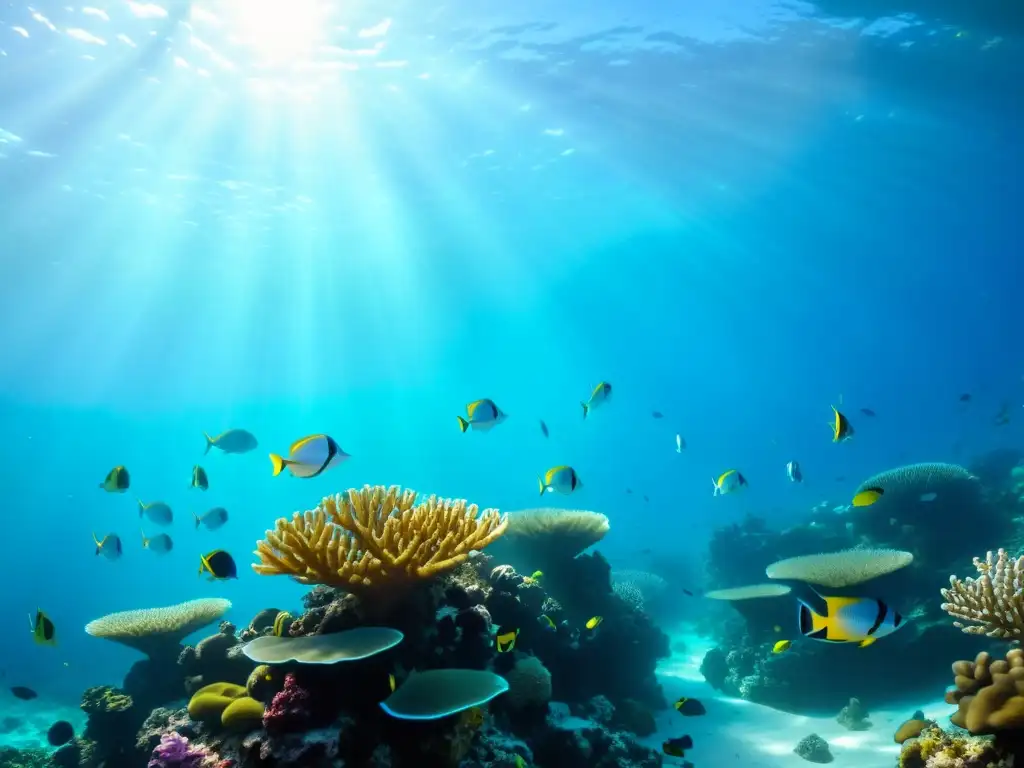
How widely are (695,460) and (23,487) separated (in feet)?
373

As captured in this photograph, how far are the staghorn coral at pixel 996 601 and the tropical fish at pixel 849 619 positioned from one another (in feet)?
4.14

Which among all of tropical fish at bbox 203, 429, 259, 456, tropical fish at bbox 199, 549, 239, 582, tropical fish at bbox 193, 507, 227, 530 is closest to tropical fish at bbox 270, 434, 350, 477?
tropical fish at bbox 199, 549, 239, 582

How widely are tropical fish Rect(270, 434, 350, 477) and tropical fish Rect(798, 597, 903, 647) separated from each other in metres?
3.49

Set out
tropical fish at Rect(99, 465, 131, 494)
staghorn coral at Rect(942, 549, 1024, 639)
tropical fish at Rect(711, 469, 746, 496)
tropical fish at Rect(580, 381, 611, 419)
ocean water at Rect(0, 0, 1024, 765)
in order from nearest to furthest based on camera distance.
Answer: staghorn coral at Rect(942, 549, 1024, 639), tropical fish at Rect(99, 465, 131, 494), tropical fish at Rect(711, 469, 746, 496), tropical fish at Rect(580, 381, 611, 419), ocean water at Rect(0, 0, 1024, 765)

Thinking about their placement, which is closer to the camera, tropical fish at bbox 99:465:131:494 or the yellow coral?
the yellow coral

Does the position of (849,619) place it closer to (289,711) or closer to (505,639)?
(505,639)

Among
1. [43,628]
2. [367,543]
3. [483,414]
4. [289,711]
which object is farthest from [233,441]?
[289,711]

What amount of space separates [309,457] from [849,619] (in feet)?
12.6

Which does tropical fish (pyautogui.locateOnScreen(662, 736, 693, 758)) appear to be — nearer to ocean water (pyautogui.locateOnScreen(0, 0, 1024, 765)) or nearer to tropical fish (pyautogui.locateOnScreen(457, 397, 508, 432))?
tropical fish (pyautogui.locateOnScreen(457, 397, 508, 432))

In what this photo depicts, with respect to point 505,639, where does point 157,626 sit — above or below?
below

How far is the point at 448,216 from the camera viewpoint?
36.9 meters

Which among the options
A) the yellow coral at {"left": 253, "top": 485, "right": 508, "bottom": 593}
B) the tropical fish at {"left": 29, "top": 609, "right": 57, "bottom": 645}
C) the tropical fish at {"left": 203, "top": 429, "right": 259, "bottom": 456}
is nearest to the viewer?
the yellow coral at {"left": 253, "top": 485, "right": 508, "bottom": 593}

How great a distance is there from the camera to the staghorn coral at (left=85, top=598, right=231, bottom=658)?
6207 millimetres

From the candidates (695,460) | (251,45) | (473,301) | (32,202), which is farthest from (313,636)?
(695,460)
